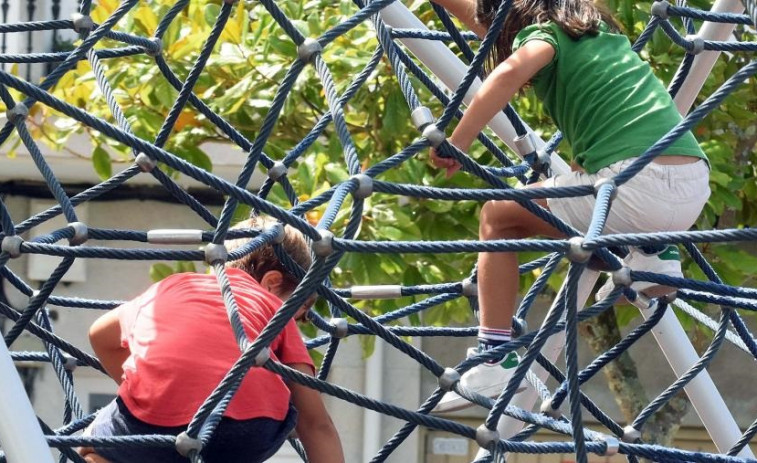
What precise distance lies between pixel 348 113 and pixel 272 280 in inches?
86.7

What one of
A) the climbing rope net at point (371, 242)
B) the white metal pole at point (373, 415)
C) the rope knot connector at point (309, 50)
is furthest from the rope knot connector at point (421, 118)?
the white metal pole at point (373, 415)

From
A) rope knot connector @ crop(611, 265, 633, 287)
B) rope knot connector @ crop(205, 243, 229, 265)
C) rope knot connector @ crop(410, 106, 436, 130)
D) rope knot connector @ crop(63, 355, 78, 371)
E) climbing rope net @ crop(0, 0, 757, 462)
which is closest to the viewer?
climbing rope net @ crop(0, 0, 757, 462)

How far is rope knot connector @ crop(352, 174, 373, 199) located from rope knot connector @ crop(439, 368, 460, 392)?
360mm

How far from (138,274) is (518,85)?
230 inches

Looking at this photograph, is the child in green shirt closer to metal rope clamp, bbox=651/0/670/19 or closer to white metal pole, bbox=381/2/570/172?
metal rope clamp, bbox=651/0/670/19

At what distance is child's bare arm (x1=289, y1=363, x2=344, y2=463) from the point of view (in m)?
2.43

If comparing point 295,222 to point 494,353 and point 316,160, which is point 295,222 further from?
point 316,160

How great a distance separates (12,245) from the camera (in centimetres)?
233

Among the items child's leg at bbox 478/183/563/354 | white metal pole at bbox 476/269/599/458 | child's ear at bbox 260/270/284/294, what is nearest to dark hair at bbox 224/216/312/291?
child's ear at bbox 260/270/284/294

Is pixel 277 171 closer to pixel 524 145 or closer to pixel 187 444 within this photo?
pixel 524 145

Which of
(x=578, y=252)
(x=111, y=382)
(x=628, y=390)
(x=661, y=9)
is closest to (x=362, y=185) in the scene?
(x=578, y=252)

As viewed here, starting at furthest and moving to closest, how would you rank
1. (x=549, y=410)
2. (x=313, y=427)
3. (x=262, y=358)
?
1. (x=549, y=410)
2. (x=313, y=427)
3. (x=262, y=358)

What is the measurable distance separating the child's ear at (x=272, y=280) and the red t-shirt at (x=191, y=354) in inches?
6.6

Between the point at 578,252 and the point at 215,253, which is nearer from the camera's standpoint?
the point at 578,252
